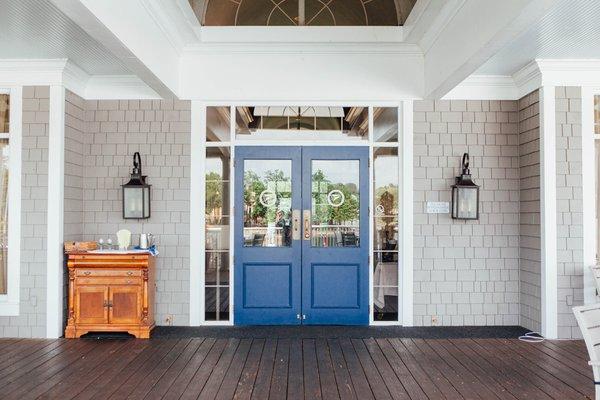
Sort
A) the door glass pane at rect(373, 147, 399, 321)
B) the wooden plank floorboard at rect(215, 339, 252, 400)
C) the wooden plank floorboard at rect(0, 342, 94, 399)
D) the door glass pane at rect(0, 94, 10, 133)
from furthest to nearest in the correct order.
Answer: the door glass pane at rect(373, 147, 399, 321) < the door glass pane at rect(0, 94, 10, 133) < the wooden plank floorboard at rect(0, 342, 94, 399) < the wooden plank floorboard at rect(215, 339, 252, 400)

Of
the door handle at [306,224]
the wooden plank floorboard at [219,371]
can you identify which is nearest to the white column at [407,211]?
the door handle at [306,224]

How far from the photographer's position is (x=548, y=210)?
202 inches

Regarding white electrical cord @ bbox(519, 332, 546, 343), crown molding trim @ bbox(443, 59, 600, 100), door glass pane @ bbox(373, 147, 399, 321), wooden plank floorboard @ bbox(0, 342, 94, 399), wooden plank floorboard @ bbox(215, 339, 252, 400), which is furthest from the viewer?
door glass pane @ bbox(373, 147, 399, 321)

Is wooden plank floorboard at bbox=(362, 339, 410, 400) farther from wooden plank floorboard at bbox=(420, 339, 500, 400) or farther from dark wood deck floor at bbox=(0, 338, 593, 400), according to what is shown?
wooden plank floorboard at bbox=(420, 339, 500, 400)

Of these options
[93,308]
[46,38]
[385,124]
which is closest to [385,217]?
[385,124]

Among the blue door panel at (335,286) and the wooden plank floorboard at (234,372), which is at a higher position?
the blue door panel at (335,286)

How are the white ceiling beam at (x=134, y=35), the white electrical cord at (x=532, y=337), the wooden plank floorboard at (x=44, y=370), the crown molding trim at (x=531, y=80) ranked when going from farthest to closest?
the crown molding trim at (x=531, y=80) → the white electrical cord at (x=532, y=337) → the wooden plank floorboard at (x=44, y=370) → the white ceiling beam at (x=134, y=35)

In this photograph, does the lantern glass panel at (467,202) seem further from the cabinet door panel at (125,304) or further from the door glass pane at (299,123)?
the cabinet door panel at (125,304)

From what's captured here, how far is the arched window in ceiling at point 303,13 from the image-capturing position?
5.53 m

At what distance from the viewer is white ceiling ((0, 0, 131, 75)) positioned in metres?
3.98

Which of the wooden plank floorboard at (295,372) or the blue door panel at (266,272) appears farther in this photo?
the blue door panel at (266,272)

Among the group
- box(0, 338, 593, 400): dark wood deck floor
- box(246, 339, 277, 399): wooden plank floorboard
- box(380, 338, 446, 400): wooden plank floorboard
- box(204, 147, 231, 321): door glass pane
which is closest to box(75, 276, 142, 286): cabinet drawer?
box(0, 338, 593, 400): dark wood deck floor

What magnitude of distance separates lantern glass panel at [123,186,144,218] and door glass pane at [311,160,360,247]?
199cm

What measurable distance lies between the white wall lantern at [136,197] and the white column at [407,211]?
297 cm
